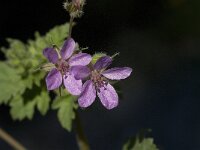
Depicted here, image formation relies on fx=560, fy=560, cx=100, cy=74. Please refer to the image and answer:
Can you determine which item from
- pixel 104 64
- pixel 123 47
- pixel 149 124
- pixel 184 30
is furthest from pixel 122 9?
pixel 104 64

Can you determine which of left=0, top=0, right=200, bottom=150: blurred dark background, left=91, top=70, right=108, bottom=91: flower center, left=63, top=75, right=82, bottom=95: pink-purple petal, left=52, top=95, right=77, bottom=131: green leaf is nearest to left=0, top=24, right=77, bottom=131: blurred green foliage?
left=52, top=95, right=77, bottom=131: green leaf

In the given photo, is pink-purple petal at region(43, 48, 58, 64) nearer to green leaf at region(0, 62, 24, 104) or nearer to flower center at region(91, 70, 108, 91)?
flower center at region(91, 70, 108, 91)

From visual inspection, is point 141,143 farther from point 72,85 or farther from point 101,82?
point 72,85

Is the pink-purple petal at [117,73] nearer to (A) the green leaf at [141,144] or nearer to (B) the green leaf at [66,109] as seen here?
(B) the green leaf at [66,109]

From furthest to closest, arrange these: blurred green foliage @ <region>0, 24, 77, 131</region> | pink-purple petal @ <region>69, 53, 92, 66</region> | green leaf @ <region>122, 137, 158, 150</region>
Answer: blurred green foliage @ <region>0, 24, 77, 131</region> → green leaf @ <region>122, 137, 158, 150</region> → pink-purple petal @ <region>69, 53, 92, 66</region>

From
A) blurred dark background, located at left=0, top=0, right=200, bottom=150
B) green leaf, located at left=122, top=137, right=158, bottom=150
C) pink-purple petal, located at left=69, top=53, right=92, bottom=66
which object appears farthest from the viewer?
blurred dark background, located at left=0, top=0, right=200, bottom=150

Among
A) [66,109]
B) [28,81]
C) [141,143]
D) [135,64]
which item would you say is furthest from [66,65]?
[135,64]

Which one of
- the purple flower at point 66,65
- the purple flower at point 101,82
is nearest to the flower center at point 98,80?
the purple flower at point 101,82
